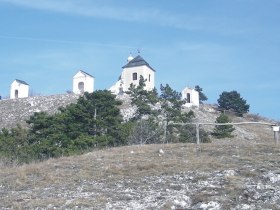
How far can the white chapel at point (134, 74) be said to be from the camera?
204 ft

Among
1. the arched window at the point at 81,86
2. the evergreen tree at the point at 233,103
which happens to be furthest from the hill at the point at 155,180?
the evergreen tree at the point at 233,103

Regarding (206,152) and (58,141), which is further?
(58,141)

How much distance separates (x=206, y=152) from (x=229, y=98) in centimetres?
4871

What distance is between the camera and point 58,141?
28.2 m

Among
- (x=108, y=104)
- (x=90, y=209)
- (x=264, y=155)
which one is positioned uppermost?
(x=108, y=104)

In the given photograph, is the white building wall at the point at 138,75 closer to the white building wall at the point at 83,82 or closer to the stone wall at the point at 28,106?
the white building wall at the point at 83,82

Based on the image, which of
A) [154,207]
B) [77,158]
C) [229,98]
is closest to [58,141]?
[77,158]

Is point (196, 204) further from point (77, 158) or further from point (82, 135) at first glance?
point (82, 135)

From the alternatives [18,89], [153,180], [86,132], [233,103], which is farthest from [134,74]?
[153,180]

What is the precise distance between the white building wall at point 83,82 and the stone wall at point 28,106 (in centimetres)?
596

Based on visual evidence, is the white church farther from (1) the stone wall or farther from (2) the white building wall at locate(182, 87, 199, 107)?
(1) the stone wall

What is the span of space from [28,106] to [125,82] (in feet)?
52.1

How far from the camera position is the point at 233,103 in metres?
61.7

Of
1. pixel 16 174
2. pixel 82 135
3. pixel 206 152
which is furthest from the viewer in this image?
pixel 82 135
